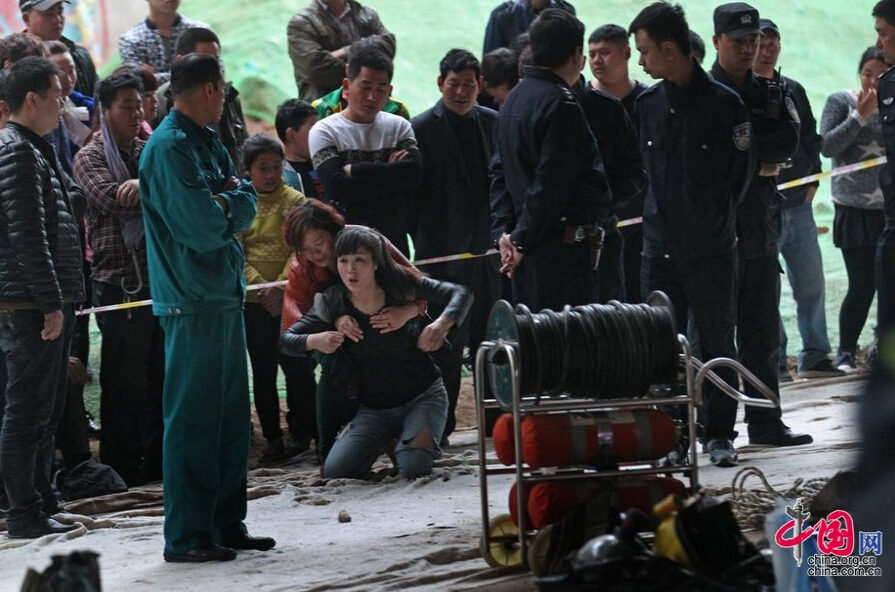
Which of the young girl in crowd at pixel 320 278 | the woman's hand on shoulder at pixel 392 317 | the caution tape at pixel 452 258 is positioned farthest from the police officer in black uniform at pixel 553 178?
Result: the caution tape at pixel 452 258

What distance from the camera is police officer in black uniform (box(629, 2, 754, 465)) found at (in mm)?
6379

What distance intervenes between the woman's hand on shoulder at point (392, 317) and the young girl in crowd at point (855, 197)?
3663 mm

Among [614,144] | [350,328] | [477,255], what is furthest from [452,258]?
[614,144]

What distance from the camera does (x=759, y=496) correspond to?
5.32 meters

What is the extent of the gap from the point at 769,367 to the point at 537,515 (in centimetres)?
252

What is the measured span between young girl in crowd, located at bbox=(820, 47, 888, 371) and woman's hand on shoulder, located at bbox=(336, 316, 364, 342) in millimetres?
3884

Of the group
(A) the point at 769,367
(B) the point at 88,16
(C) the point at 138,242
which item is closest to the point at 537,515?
(A) the point at 769,367

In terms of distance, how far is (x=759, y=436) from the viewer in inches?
267

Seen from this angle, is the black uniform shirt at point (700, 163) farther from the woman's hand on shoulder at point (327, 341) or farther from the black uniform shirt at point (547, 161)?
the woman's hand on shoulder at point (327, 341)

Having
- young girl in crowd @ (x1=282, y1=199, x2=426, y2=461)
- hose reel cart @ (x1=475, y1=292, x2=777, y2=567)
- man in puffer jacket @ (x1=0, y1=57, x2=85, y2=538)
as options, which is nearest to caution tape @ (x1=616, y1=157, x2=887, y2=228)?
young girl in crowd @ (x1=282, y1=199, x2=426, y2=461)

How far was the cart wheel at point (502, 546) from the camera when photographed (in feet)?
15.5

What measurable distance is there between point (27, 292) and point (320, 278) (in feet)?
5.31

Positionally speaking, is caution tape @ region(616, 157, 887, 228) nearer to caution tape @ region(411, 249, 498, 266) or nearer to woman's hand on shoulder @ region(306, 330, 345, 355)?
caution tape @ region(411, 249, 498, 266)

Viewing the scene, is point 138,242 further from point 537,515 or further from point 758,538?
point 758,538
